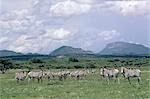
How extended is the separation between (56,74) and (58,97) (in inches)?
1356

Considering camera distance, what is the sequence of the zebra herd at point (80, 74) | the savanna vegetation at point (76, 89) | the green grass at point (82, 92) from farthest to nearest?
the zebra herd at point (80, 74) → the savanna vegetation at point (76, 89) → the green grass at point (82, 92)

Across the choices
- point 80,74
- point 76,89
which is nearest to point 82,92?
point 76,89

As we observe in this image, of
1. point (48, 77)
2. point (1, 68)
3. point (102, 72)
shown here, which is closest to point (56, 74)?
point (48, 77)

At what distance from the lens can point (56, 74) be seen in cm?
5944

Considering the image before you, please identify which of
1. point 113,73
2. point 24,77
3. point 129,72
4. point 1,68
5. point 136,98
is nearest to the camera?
point 136,98

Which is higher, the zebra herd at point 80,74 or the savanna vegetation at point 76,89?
the zebra herd at point 80,74

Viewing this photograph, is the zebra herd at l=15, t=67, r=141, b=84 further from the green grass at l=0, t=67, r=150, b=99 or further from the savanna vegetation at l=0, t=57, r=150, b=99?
the green grass at l=0, t=67, r=150, b=99

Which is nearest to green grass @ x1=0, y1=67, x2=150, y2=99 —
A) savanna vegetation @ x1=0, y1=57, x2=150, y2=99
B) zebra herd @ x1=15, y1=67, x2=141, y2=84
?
savanna vegetation @ x1=0, y1=57, x2=150, y2=99

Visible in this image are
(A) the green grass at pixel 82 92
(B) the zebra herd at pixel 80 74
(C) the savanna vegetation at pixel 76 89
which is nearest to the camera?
(A) the green grass at pixel 82 92

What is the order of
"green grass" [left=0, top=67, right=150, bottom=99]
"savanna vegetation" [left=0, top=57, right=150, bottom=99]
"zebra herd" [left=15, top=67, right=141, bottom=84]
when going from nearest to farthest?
"green grass" [left=0, top=67, right=150, bottom=99] → "savanna vegetation" [left=0, top=57, right=150, bottom=99] → "zebra herd" [left=15, top=67, right=141, bottom=84]

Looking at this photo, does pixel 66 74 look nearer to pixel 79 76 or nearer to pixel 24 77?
pixel 79 76

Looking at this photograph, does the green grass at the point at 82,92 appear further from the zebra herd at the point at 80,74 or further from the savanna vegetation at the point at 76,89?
the zebra herd at the point at 80,74

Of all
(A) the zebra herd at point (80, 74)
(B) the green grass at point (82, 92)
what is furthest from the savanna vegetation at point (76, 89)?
(A) the zebra herd at point (80, 74)

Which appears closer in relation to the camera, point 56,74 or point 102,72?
point 102,72
